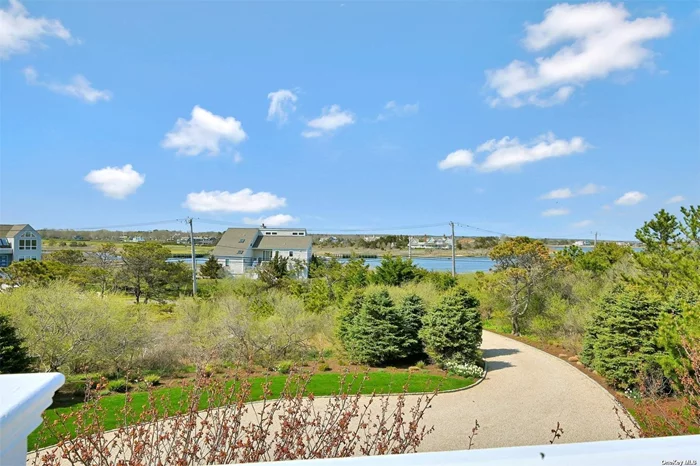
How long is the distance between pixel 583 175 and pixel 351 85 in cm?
769

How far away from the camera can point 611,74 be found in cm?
803

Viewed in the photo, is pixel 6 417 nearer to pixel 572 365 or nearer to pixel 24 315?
pixel 24 315

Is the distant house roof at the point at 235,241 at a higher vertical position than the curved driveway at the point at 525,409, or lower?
higher

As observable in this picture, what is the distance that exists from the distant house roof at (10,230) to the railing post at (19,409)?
11.1 m

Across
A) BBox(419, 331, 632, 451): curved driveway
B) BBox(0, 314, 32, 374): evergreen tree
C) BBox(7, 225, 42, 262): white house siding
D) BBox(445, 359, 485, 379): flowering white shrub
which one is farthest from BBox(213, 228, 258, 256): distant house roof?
BBox(419, 331, 632, 451): curved driveway

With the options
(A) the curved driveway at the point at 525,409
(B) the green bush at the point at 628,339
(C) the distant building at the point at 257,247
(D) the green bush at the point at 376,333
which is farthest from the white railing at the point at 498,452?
(C) the distant building at the point at 257,247

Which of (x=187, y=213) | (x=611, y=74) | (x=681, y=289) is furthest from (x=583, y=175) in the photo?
(x=187, y=213)

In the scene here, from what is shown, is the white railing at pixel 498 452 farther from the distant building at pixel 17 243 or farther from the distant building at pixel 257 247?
the distant building at pixel 257 247

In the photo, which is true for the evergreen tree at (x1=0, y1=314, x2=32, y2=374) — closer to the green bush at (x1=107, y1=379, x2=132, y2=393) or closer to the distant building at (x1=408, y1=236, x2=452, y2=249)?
the green bush at (x1=107, y1=379, x2=132, y2=393)

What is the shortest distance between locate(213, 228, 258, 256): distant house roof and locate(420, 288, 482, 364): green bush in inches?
468

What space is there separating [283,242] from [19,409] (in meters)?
19.4

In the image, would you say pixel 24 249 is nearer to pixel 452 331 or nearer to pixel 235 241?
pixel 235 241

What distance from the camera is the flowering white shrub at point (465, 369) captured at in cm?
705

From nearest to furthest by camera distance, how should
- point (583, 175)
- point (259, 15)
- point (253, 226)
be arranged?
point (259, 15) < point (583, 175) < point (253, 226)
